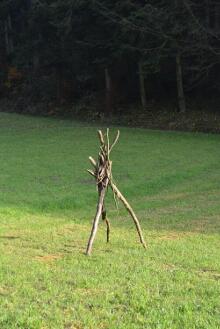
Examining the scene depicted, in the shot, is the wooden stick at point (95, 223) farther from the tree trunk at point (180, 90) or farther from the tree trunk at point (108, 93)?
the tree trunk at point (108, 93)

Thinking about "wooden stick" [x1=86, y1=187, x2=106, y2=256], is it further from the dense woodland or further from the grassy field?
the dense woodland

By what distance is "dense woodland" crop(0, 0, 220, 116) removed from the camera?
102ft

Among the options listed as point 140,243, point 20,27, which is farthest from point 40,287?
point 20,27

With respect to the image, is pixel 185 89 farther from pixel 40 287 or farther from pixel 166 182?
pixel 40 287

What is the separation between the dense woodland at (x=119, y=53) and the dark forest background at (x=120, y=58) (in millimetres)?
58

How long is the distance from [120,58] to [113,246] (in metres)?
28.5

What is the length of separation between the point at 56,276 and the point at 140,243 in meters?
2.67

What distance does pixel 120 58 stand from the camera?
36.2 meters

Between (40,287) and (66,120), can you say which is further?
(66,120)

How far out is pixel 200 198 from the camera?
48.8ft

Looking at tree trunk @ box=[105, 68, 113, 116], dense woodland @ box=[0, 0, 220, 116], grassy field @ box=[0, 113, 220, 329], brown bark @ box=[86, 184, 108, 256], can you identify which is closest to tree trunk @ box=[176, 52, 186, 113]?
dense woodland @ box=[0, 0, 220, 116]

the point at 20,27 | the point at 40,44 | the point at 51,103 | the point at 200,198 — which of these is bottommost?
the point at 200,198

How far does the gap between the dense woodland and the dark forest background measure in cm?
6

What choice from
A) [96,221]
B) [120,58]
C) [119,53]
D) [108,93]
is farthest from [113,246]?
[108,93]
